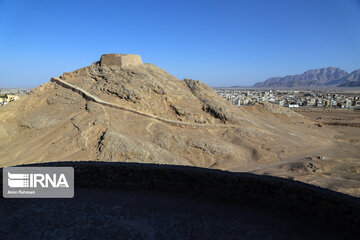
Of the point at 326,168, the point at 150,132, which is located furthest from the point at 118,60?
the point at 326,168

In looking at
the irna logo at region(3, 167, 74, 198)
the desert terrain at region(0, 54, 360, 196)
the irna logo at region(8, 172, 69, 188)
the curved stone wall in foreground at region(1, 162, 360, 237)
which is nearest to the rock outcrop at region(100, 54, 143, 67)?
the desert terrain at region(0, 54, 360, 196)

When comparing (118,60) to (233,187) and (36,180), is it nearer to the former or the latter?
(36,180)

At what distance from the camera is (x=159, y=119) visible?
16312 mm

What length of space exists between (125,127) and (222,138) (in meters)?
6.08

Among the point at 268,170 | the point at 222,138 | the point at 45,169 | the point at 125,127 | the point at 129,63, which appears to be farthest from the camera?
the point at 129,63

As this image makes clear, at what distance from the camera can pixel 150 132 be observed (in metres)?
15.1

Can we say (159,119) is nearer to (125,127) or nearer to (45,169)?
(125,127)

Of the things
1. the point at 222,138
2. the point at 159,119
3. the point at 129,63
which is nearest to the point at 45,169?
A: the point at 159,119

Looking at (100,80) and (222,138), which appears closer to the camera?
(222,138)

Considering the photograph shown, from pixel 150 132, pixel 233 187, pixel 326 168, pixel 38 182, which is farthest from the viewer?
pixel 150 132

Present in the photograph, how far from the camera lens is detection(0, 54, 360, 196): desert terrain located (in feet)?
43.0

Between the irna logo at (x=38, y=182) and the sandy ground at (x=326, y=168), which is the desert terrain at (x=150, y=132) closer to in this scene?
the sandy ground at (x=326, y=168)

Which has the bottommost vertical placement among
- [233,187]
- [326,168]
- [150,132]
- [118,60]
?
[326,168]

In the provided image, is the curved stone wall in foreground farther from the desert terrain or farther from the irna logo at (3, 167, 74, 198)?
the desert terrain
